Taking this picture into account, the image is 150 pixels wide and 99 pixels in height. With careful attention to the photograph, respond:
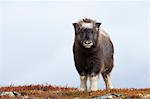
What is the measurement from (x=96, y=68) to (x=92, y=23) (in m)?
1.81

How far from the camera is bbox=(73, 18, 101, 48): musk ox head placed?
1919 cm

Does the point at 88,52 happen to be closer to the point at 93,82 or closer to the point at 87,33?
the point at 87,33

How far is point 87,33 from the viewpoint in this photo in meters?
→ 19.2

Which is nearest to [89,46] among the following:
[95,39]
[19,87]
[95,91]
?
[95,39]

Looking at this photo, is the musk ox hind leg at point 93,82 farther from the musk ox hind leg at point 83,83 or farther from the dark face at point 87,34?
the dark face at point 87,34

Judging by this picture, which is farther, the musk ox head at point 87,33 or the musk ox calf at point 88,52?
the musk ox calf at point 88,52

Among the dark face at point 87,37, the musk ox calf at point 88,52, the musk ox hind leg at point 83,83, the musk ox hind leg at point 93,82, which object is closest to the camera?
→ the dark face at point 87,37

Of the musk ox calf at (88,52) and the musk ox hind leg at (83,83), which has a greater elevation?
the musk ox calf at (88,52)

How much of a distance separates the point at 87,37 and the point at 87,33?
6.9 inches

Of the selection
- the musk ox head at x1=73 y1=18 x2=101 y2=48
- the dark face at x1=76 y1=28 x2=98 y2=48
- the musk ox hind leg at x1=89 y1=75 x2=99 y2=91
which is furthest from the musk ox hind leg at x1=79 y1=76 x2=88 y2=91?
the dark face at x1=76 y1=28 x2=98 y2=48

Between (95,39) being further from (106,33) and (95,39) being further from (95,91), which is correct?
(106,33)

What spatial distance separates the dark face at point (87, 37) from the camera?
19.2m

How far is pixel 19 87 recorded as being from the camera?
22297 mm

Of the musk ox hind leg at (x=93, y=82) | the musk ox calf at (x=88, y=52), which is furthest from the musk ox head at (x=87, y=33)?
the musk ox hind leg at (x=93, y=82)
